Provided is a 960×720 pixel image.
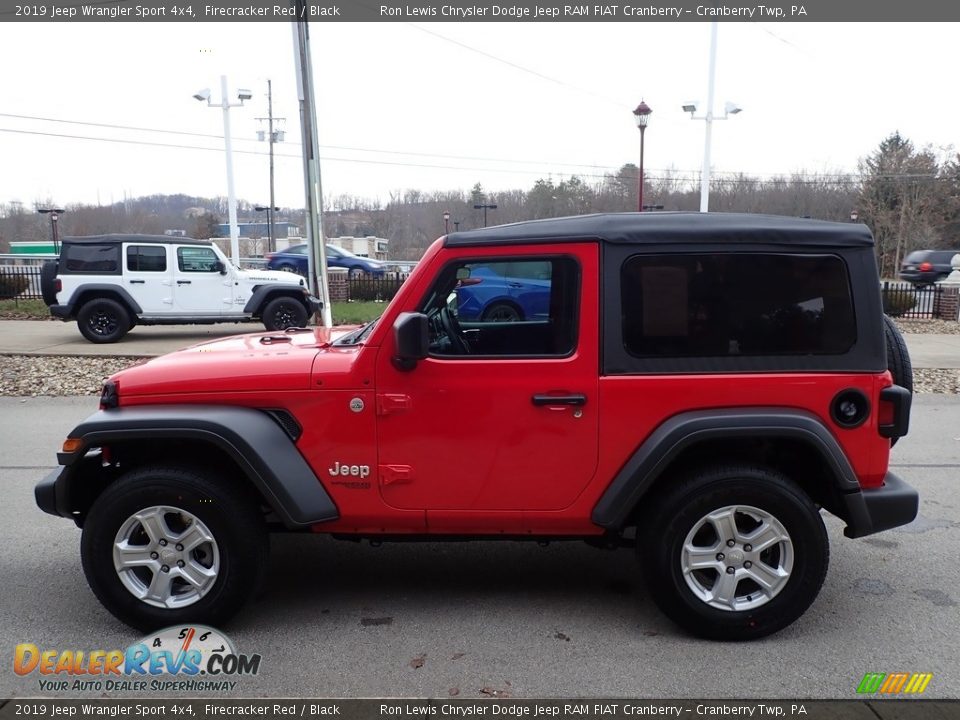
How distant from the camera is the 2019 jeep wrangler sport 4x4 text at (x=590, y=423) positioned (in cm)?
333

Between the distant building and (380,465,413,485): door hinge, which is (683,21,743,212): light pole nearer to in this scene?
(380,465,413,485): door hinge

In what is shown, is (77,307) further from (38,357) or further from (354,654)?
(354,654)

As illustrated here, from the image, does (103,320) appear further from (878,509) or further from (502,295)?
(878,509)

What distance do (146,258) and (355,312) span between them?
5.20m

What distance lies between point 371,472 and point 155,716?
1.28 metres

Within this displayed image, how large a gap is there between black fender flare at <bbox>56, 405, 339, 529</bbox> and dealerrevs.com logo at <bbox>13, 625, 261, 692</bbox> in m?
0.64

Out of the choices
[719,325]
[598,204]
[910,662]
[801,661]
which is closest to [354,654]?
[801,661]

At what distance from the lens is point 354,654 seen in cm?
330

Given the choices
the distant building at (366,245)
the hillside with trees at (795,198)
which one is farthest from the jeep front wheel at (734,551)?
the distant building at (366,245)

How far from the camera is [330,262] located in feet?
108

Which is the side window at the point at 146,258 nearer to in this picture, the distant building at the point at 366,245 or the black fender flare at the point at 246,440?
the black fender flare at the point at 246,440

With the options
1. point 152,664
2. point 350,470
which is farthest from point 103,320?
point 350,470

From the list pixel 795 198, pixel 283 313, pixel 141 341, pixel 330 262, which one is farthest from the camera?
pixel 795 198

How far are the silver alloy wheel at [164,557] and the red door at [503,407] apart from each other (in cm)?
88
